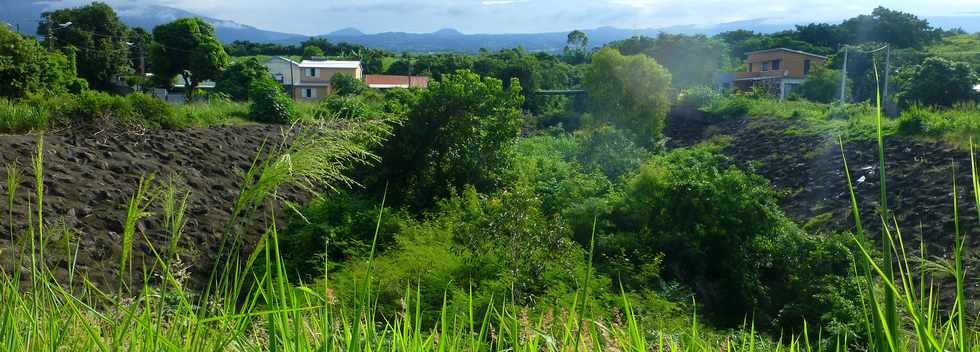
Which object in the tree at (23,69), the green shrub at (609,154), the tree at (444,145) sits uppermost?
the tree at (23,69)

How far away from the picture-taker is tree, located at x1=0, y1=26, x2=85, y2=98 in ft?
53.6

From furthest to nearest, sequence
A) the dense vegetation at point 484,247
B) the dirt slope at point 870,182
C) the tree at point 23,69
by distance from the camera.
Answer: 1. the tree at point 23,69
2. the dirt slope at point 870,182
3. the dense vegetation at point 484,247

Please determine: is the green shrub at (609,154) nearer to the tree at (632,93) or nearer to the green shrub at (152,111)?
the tree at (632,93)

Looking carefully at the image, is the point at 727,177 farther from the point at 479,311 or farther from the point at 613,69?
the point at 613,69

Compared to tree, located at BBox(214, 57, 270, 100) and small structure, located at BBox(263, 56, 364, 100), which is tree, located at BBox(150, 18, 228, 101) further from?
small structure, located at BBox(263, 56, 364, 100)

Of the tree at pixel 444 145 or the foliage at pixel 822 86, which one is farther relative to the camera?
the foliage at pixel 822 86

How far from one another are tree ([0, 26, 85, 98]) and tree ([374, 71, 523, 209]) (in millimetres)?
9932

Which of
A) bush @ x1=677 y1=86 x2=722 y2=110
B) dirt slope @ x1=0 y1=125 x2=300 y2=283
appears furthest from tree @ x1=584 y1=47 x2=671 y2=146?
dirt slope @ x1=0 y1=125 x2=300 y2=283

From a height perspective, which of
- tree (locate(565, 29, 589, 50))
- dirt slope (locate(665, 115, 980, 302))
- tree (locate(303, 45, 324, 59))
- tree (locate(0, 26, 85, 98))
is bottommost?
dirt slope (locate(665, 115, 980, 302))

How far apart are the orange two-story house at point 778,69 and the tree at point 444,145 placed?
2939 centimetres

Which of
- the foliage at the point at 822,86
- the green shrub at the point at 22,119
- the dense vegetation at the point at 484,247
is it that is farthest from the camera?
the foliage at the point at 822,86

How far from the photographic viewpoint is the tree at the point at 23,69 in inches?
643

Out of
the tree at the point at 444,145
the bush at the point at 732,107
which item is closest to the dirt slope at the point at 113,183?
the tree at the point at 444,145

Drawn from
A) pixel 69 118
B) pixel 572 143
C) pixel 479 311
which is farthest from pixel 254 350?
pixel 572 143
